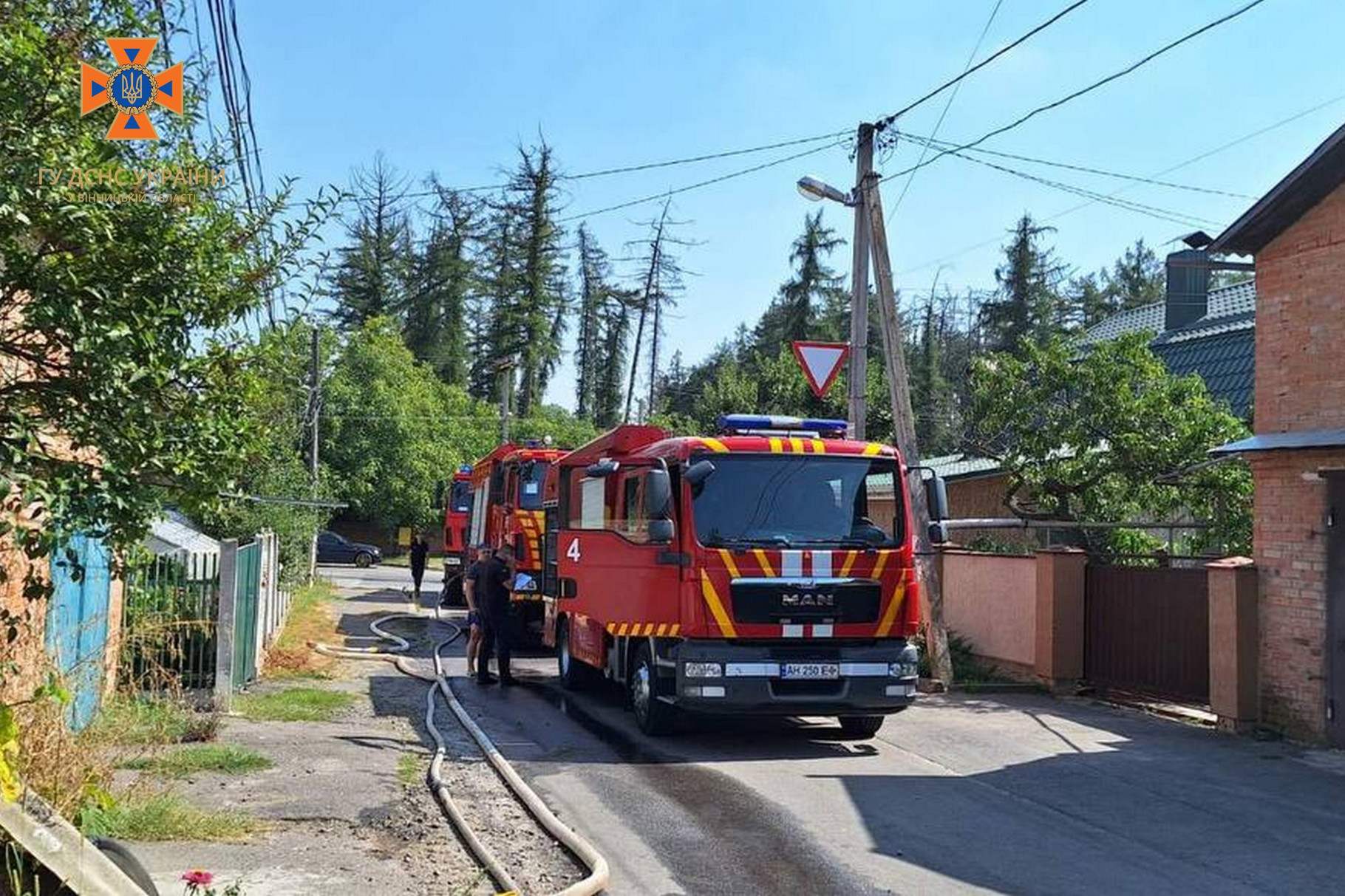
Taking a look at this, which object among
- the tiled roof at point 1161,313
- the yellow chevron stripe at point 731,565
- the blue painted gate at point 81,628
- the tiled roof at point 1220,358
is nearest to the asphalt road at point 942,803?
the yellow chevron stripe at point 731,565

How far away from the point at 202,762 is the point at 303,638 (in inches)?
390

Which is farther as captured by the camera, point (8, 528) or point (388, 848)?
point (388, 848)

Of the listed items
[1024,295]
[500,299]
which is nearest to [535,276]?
[500,299]

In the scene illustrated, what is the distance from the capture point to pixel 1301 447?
11.4 metres

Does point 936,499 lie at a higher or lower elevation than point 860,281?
lower

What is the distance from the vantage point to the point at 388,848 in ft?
23.9

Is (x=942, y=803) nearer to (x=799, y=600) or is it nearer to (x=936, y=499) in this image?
(x=799, y=600)

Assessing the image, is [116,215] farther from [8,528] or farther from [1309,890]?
[1309,890]

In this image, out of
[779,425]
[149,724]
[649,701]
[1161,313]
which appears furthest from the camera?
[1161,313]

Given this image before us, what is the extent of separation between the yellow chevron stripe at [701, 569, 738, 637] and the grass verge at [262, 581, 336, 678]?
6.60 m

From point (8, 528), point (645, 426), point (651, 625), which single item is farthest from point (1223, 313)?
point (8, 528)

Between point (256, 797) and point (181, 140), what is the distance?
4661 millimetres

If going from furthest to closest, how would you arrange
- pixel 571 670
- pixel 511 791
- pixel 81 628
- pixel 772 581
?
pixel 571 670 → pixel 772 581 → pixel 511 791 → pixel 81 628

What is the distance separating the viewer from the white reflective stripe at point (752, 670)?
10.6 meters
